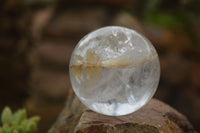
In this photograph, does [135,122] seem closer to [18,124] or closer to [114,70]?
[114,70]

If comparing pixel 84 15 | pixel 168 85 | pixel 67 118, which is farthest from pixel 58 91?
pixel 67 118

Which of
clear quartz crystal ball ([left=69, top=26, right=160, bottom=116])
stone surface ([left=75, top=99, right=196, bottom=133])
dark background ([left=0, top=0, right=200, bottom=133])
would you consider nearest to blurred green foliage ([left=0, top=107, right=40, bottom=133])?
stone surface ([left=75, top=99, right=196, bottom=133])

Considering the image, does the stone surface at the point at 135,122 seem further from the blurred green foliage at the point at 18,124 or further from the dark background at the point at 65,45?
the dark background at the point at 65,45

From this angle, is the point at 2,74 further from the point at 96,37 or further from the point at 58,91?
the point at 96,37

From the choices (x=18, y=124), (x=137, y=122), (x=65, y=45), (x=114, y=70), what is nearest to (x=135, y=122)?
(x=137, y=122)

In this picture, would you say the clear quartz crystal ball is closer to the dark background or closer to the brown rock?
the brown rock

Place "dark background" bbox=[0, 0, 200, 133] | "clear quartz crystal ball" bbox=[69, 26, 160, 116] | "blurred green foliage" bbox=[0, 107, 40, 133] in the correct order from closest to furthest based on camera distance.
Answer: "clear quartz crystal ball" bbox=[69, 26, 160, 116]
"blurred green foliage" bbox=[0, 107, 40, 133]
"dark background" bbox=[0, 0, 200, 133]
